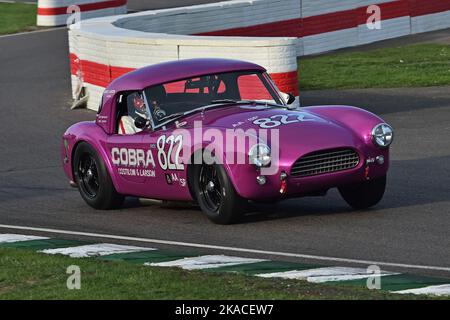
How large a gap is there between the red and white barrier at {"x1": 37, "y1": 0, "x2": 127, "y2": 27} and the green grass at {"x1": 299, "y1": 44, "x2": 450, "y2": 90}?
767 cm

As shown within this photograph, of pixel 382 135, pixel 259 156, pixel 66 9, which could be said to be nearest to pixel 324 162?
pixel 259 156

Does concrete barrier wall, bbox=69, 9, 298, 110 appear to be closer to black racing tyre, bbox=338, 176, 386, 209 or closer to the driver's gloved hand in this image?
the driver's gloved hand

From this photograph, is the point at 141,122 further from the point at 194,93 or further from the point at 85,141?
the point at 85,141

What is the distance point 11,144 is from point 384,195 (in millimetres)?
6588

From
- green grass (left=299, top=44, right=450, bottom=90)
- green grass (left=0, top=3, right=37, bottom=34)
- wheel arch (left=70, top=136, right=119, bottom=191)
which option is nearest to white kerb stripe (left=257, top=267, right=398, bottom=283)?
wheel arch (left=70, top=136, right=119, bottom=191)

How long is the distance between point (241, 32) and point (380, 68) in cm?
256

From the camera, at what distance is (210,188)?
1120cm

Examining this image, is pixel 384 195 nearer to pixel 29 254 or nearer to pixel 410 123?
pixel 29 254

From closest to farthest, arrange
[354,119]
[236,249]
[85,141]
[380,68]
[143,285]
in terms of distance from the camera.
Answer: [143,285] < [236,249] < [354,119] < [85,141] < [380,68]

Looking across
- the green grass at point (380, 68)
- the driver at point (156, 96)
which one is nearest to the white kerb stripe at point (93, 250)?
the driver at point (156, 96)

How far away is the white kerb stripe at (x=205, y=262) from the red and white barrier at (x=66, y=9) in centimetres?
2167

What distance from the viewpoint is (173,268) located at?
30.9 feet

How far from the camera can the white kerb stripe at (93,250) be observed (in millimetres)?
10250
